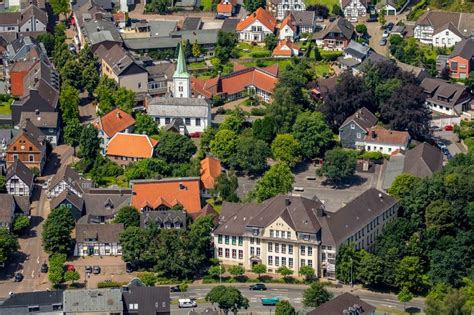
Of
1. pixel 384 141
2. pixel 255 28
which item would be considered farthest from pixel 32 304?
pixel 255 28

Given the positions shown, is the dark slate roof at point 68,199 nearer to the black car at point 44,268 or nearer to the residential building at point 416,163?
the black car at point 44,268

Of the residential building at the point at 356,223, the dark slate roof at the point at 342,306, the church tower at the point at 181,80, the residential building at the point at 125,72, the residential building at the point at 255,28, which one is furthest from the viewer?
the residential building at the point at 255,28

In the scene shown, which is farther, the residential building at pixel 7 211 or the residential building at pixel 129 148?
the residential building at pixel 129 148

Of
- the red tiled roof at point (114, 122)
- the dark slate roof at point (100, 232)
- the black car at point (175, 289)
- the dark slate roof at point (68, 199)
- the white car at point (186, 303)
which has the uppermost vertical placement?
the red tiled roof at point (114, 122)

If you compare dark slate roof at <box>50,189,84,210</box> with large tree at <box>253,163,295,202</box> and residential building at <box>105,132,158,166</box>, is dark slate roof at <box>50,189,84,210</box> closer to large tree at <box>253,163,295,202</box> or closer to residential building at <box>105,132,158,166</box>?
residential building at <box>105,132,158,166</box>

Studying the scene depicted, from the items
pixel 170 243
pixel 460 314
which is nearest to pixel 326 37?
pixel 170 243

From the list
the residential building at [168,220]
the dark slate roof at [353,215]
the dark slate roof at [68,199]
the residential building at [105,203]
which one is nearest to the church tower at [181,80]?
the residential building at [105,203]

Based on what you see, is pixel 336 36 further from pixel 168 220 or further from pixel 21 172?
pixel 168 220

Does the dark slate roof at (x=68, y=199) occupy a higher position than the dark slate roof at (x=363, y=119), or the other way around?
the dark slate roof at (x=363, y=119)
